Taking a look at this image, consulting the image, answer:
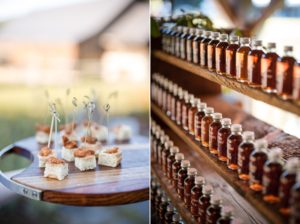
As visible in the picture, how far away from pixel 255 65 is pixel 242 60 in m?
0.13

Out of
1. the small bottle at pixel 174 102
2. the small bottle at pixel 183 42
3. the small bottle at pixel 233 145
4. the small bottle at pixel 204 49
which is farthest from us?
the small bottle at pixel 174 102

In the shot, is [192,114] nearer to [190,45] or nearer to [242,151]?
[190,45]

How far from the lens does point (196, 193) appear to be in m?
2.22

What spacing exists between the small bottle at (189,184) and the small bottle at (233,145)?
374 mm

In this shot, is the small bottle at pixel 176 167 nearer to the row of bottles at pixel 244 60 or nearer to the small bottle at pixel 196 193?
the small bottle at pixel 196 193

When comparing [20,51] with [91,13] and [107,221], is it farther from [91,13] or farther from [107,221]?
[107,221]

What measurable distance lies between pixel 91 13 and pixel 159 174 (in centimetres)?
272

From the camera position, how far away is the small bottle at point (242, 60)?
1.93 meters

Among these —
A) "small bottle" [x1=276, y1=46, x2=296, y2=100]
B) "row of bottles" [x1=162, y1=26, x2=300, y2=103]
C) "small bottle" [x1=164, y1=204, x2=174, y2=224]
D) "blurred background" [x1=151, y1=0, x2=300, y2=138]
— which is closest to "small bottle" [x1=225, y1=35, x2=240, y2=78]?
"row of bottles" [x1=162, y1=26, x2=300, y2=103]

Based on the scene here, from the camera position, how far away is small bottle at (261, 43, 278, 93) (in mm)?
1708

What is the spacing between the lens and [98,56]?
5.51 metres

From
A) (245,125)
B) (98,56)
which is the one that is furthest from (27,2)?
(245,125)

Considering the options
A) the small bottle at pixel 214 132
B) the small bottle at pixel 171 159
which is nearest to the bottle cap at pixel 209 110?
the small bottle at pixel 214 132

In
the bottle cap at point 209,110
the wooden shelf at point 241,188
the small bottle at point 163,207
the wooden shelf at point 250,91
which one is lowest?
the small bottle at point 163,207
